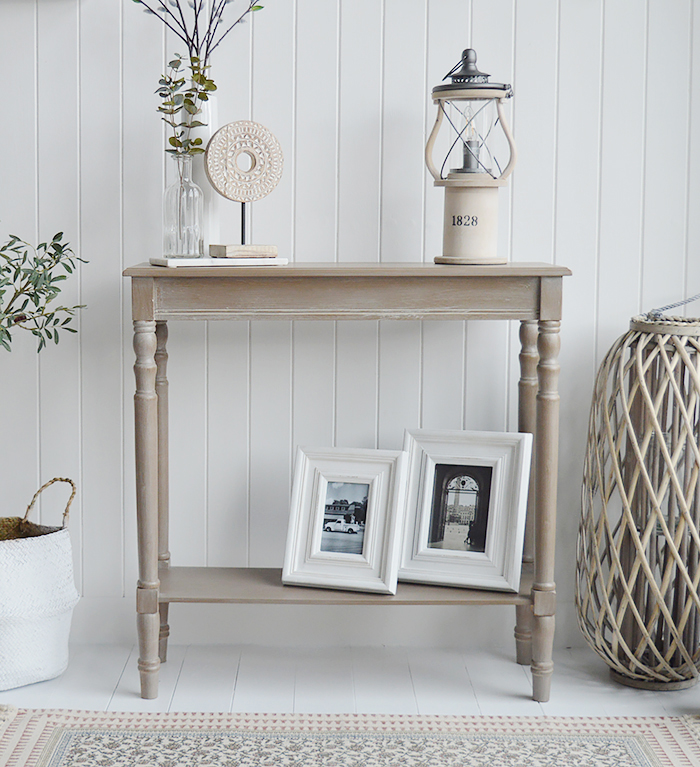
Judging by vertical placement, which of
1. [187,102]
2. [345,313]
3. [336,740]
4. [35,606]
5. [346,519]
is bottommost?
[336,740]

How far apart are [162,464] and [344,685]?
676mm

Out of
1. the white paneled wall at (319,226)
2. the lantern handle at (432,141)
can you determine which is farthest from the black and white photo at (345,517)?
the lantern handle at (432,141)

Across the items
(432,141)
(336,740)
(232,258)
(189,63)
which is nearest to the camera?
(336,740)

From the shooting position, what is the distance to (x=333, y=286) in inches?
73.0

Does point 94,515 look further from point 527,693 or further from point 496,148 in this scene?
point 496,148

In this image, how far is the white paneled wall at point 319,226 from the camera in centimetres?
216

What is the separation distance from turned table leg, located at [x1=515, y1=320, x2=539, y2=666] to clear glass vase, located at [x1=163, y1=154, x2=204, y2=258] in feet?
2.63

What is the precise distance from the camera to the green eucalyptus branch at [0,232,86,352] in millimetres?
1953

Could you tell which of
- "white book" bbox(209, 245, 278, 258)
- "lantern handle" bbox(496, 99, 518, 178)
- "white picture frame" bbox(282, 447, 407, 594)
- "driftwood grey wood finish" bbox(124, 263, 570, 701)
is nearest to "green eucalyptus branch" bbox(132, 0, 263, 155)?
"white book" bbox(209, 245, 278, 258)

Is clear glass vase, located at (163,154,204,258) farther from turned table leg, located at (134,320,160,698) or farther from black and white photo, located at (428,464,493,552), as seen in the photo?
black and white photo, located at (428,464,493,552)

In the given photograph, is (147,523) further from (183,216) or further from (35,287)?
(183,216)

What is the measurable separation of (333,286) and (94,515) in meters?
0.92

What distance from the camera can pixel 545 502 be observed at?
1.91 meters

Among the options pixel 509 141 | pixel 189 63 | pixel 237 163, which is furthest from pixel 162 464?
pixel 509 141
